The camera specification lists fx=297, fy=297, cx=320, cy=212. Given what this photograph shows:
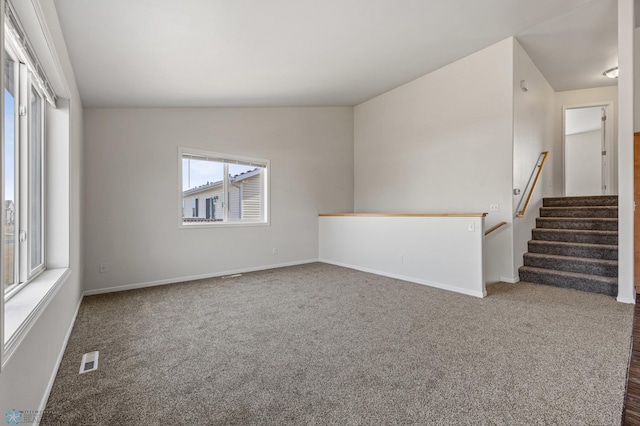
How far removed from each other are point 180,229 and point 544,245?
5462 mm

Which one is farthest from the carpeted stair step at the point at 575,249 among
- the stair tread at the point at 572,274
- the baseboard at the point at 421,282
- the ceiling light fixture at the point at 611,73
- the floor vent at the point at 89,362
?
the floor vent at the point at 89,362

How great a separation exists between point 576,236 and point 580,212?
0.69 metres

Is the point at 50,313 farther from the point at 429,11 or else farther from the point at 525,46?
the point at 525,46

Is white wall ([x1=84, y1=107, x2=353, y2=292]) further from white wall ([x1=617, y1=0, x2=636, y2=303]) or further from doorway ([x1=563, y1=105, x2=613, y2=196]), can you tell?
doorway ([x1=563, y1=105, x2=613, y2=196])

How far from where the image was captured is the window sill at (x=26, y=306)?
3.98 ft

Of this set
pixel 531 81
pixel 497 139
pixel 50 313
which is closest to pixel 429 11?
pixel 497 139

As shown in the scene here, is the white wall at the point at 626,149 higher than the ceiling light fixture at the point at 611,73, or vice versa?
the ceiling light fixture at the point at 611,73

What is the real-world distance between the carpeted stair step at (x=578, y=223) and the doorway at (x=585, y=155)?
2.34m

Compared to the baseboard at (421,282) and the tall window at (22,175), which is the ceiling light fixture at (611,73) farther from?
the tall window at (22,175)

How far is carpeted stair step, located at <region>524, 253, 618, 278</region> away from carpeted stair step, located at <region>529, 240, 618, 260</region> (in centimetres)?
10

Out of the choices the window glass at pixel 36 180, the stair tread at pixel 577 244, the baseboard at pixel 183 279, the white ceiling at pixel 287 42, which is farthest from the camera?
the stair tread at pixel 577 244

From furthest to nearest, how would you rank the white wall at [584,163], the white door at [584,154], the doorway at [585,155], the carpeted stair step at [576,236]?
1. the white wall at [584,163]
2. the white door at [584,154]
3. the doorway at [585,155]
4. the carpeted stair step at [576,236]

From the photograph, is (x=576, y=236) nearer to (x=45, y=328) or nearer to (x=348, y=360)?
(x=348, y=360)

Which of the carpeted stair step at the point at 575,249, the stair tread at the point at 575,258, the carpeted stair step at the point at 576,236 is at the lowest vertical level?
the stair tread at the point at 575,258
